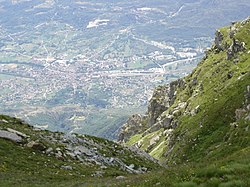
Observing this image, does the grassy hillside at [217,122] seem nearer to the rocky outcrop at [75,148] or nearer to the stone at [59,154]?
the rocky outcrop at [75,148]

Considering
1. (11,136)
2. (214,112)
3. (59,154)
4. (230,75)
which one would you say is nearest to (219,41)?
(230,75)

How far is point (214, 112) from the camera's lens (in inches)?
3839

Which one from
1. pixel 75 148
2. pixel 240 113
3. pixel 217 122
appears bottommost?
pixel 217 122

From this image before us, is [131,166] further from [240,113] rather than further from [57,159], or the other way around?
[240,113]

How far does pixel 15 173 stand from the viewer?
3819cm

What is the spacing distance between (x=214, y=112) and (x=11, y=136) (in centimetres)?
6088

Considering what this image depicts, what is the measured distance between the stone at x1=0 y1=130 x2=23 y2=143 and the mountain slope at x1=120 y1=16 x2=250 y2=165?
23.8 meters

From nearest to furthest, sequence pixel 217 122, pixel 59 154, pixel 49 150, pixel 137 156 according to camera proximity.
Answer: pixel 49 150, pixel 59 154, pixel 137 156, pixel 217 122

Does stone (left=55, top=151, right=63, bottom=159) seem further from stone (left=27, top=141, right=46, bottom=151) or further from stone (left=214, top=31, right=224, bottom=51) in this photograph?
stone (left=214, top=31, right=224, bottom=51)

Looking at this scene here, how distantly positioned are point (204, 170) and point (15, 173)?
67.3 feet

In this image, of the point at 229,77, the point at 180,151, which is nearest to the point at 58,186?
the point at 180,151

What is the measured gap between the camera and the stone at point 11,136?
47.8 meters

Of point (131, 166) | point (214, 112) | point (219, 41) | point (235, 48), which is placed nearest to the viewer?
point (131, 166)

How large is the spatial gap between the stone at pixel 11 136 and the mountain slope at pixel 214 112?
2381 cm
